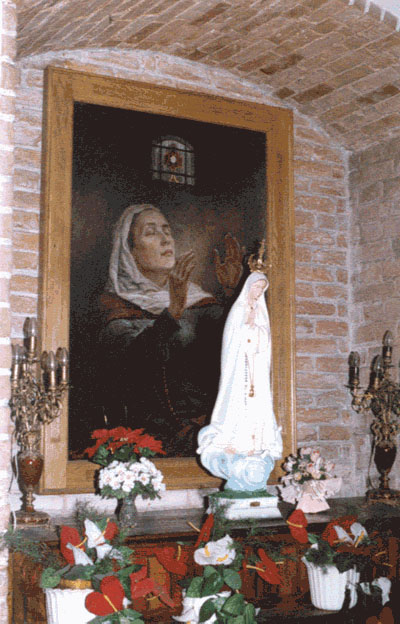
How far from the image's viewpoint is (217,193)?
4.81 metres

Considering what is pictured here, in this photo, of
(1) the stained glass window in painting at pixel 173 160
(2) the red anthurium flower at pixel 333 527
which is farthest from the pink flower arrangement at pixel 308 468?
(1) the stained glass window in painting at pixel 173 160

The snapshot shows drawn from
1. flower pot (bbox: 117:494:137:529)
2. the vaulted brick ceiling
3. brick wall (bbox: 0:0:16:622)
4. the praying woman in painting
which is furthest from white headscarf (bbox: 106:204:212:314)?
brick wall (bbox: 0:0:16:622)

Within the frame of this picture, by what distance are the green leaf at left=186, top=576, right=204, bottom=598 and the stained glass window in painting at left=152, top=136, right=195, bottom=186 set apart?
90.5 inches

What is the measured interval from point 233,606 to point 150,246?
2.10 m

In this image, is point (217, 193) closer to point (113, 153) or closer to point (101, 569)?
point (113, 153)

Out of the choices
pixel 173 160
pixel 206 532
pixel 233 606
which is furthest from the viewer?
pixel 173 160

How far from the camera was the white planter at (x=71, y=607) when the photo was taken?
3.08 m

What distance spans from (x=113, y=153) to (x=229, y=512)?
2.05m

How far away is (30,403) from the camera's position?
3.80 m

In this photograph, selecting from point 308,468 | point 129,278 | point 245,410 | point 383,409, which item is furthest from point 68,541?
point 383,409

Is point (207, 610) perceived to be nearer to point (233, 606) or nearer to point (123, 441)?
point (233, 606)

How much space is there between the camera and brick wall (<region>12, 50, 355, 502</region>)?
4.77 metres

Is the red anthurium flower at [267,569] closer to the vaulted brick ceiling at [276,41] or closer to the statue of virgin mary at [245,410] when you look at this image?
the statue of virgin mary at [245,410]

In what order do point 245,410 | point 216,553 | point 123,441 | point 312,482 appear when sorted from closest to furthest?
point 216,553 < point 123,441 < point 245,410 < point 312,482
